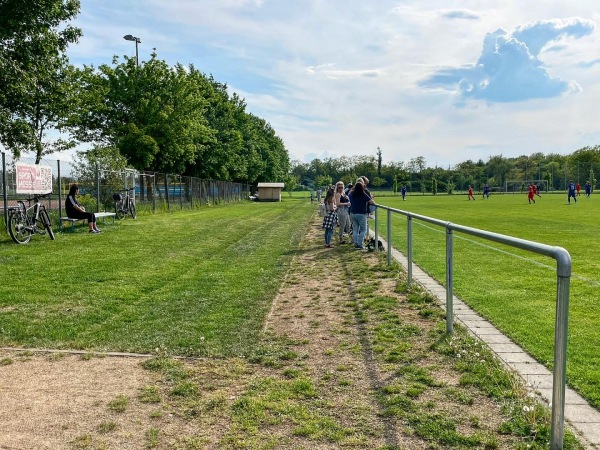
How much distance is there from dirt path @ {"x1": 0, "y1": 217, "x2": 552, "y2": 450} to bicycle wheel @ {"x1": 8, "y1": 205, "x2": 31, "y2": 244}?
27.7 ft

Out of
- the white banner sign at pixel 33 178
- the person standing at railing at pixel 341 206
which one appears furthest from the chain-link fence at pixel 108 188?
the person standing at railing at pixel 341 206

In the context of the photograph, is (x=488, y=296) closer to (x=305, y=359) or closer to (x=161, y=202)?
(x=305, y=359)

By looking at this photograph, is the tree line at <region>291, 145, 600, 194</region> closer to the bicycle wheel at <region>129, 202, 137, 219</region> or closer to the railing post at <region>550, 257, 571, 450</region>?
the bicycle wheel at <region>129, 202, 137, 219</region>

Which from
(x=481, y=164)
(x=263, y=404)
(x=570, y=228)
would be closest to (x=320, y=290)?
(x=263, y=404)

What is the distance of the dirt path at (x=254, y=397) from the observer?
10.8 ft

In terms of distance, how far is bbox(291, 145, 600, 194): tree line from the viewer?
101 m

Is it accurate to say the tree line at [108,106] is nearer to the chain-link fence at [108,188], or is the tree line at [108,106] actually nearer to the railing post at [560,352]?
the chain-link fence at [108,188]

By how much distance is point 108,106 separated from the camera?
32.5 metres

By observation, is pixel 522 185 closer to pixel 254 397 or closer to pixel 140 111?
pixel 140 111

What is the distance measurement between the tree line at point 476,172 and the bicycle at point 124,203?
69.5 metres

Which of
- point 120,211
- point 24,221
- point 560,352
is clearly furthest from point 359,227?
point 120,211

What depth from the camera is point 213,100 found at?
4800cm

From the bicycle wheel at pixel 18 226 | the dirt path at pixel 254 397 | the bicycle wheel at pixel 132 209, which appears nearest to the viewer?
the dirt path at pixel 254 397

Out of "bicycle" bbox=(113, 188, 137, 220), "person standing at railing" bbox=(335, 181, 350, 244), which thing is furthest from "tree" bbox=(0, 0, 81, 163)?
"person standing at railing" bbox=(335, 181, 350, 244)
